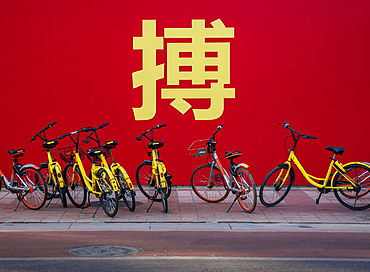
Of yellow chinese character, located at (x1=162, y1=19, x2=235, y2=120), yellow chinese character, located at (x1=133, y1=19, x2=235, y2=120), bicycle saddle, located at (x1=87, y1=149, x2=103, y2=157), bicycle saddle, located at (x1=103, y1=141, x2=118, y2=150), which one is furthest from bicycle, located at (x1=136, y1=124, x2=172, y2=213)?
yellow chinese character, located at (x1=162, y1=19, x2=235, y2=120)

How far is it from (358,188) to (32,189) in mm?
4864

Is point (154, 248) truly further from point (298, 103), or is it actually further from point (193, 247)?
point (298, 103)

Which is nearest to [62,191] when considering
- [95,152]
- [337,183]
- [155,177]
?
[95,152]

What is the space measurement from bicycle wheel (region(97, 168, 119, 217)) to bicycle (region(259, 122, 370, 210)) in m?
2.29

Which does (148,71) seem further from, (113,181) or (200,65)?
(113,181)

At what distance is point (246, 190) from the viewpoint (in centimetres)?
1123

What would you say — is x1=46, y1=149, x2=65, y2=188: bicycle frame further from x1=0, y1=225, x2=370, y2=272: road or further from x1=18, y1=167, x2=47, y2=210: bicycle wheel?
x1=0, y1=225, x2=370, y2=272: road

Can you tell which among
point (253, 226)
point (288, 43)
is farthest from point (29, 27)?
point (253, 226)

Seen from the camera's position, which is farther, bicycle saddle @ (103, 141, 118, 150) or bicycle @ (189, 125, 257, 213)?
bicycle saddle @ (103, 141, 118, 150)

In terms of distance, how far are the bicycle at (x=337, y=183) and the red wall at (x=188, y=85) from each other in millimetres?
2430

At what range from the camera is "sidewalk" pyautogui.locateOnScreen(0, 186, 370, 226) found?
10589 millimetres

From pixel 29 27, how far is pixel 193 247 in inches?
267

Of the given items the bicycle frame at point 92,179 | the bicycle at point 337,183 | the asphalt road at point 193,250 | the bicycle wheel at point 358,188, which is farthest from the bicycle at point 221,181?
the bicycle frame at point 92,179

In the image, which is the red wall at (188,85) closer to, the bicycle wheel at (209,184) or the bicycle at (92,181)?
the bicycle wheel at (209,184)
